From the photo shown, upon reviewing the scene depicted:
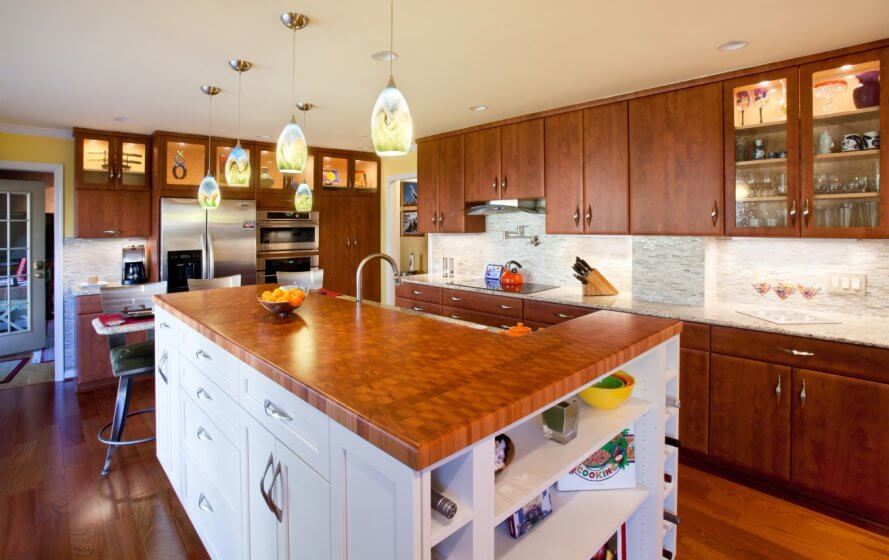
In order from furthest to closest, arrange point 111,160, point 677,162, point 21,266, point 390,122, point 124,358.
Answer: point 21,266
point 111,160
point 677,162
point 124,358
point 390,122

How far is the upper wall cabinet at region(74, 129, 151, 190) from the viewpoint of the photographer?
443cm

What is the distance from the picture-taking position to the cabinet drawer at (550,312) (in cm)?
335

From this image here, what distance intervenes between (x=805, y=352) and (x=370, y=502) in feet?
7.92

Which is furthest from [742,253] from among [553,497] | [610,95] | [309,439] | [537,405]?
[309,439]

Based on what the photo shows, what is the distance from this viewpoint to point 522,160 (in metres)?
4.08

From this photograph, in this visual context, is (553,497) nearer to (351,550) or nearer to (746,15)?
(351,550)

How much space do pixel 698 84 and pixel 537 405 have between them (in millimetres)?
2831

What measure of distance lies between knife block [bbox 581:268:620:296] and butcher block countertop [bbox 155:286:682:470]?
1.61m

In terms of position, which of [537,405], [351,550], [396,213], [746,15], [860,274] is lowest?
[351,550]

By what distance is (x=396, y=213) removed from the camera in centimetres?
613

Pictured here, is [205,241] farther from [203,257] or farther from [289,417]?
[289,417]

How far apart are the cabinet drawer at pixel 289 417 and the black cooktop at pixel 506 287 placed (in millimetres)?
2579

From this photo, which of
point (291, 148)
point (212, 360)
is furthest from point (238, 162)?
point (212, 360)

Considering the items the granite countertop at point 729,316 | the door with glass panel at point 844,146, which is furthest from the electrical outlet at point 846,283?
the door with glass panel at point 844,146
